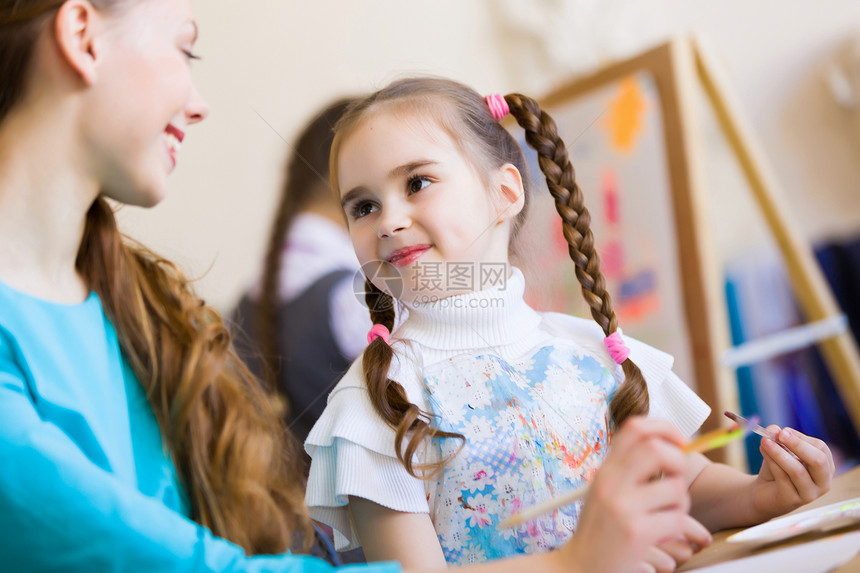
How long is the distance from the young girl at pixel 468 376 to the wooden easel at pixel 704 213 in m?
0.62

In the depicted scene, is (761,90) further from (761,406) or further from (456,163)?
(456,163)

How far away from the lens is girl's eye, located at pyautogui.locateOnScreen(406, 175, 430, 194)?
63 centimetres

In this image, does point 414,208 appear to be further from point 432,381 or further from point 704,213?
point 704,213

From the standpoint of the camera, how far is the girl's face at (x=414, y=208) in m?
0.63

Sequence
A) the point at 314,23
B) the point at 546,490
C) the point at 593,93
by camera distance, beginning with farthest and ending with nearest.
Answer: the point at 593,93 → the point at 314,23 → the point at 546,490

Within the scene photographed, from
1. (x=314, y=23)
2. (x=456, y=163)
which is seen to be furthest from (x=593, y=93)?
(x=456, y=163)

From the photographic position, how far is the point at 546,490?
596 mm

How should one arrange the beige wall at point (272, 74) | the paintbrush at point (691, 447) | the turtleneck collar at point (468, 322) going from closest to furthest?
the paintbrush at point (691, 447), the turtleneck collar at point (468, 322), the beige wall at point (272, 74)

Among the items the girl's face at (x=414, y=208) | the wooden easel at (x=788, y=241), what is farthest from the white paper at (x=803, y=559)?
the wooden easel at (x=788, y=241)

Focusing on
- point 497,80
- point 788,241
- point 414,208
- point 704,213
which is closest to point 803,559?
point 414,208

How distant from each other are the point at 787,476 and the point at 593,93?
1.05 meters

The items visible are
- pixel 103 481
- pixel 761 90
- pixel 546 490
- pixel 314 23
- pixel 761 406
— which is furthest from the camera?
pixel 761 90

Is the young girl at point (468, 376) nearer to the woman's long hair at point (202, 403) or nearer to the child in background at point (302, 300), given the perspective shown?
the woman's long hair at point (202, 403)

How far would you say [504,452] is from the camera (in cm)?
60
